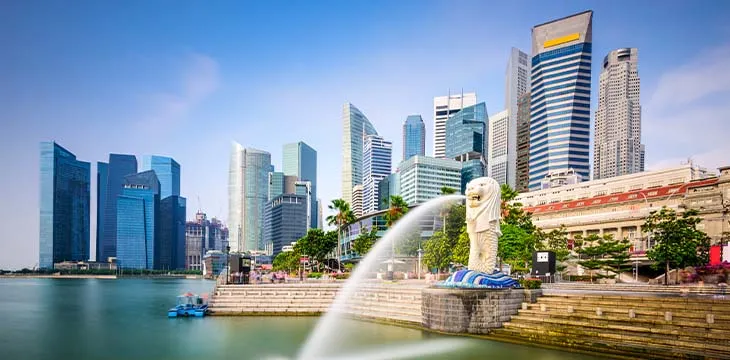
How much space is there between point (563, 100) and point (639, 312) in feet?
506

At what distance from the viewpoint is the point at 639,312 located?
2372cm

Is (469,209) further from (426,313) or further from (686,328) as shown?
(686,328)

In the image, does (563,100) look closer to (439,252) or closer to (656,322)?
(439,252)

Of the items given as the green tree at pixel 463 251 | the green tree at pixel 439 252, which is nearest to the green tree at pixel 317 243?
the green tree at pixel 439 252

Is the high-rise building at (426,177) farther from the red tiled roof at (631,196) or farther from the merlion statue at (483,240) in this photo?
the merlion statue at (483,240)

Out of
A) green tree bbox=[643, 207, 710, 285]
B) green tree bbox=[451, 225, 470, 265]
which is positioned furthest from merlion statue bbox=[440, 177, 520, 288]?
green tree bbox=[643, 207, 710, 285]

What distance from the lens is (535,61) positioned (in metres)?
180

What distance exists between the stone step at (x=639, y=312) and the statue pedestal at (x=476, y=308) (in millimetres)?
1247

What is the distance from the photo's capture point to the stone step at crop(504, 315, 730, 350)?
20.6 metres

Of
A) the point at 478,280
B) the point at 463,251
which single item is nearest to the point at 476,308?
the point at 478,280

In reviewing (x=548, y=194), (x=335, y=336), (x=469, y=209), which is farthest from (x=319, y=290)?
(x=548, y=194)

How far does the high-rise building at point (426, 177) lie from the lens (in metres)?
185

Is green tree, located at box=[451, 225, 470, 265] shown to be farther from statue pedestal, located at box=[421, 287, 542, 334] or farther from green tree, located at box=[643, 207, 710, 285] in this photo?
statue pedestal, located at box=[421, 287, 542, 334]

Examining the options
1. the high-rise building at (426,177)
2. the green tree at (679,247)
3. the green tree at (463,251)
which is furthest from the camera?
the high-rise building at (426,177)
